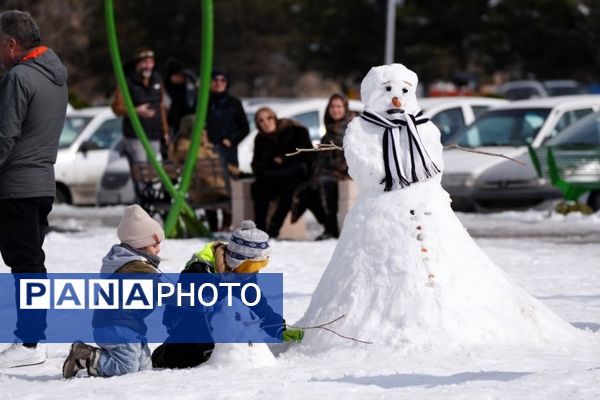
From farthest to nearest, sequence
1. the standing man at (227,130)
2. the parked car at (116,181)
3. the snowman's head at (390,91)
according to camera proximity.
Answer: the parked car at (116,181) → the standing man at (227,130) → the snowman's head at (390,91)

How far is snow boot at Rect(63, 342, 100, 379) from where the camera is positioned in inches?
303

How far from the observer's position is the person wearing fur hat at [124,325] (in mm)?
7711

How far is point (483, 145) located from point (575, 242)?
4472 millimetres

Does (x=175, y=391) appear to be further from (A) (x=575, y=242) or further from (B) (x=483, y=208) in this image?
(B) (x=483, y=208)

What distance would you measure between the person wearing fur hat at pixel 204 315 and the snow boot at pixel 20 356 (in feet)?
2.06

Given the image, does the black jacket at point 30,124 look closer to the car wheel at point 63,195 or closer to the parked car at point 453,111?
the parked car at point 453,111

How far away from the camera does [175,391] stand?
7.04m

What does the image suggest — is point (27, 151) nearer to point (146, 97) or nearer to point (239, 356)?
point (239, 356)

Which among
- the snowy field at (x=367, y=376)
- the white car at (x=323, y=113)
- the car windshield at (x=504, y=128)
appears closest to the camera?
the snowy field at (x=367, y=376)

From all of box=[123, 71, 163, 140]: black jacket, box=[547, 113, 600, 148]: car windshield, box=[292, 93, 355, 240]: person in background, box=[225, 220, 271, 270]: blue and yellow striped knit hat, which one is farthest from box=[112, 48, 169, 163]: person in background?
box=[225, 220, 271, 270]: blue and yellow striped knit hat

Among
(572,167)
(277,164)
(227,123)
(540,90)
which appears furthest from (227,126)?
(540,90)

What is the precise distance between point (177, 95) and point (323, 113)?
3638 mm

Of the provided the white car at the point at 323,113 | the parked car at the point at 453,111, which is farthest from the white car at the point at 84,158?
the parked car at the point at 453,111

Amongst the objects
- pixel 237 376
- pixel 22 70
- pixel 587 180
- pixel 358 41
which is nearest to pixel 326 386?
pixel 237 376
